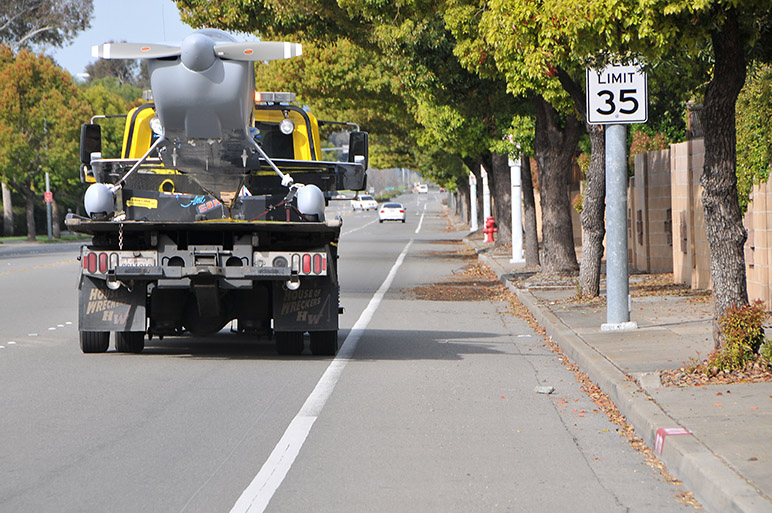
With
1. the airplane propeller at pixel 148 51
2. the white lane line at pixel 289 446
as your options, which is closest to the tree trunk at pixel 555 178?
the white lane line at pixel 289 446

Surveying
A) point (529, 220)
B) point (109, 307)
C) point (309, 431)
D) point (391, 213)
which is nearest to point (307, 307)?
point (109, 307)

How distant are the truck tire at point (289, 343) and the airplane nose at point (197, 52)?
3.25 metres

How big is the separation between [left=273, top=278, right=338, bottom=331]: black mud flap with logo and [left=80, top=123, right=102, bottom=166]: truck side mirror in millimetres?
2872

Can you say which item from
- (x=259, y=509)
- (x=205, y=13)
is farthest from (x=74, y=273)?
(x=259, y=509)

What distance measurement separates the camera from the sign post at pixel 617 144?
13.0 metres

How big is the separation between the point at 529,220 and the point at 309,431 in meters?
20.6

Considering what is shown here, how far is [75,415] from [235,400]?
1377 mm

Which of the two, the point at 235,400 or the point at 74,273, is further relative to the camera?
the point at 74,273

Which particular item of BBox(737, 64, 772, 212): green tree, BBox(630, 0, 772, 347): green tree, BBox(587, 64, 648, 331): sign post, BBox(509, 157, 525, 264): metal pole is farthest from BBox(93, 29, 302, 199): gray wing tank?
BBox(509, 157, 525, 264): metal pole

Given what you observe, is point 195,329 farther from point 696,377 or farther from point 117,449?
point 696,377

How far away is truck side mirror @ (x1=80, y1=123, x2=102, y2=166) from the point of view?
41.2 feet

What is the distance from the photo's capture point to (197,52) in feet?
34.0

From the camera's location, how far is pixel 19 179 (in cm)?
5762

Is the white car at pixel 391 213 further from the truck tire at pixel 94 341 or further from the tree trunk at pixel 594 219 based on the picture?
the truck tire at pixel 94 341
